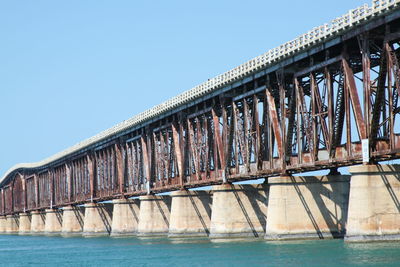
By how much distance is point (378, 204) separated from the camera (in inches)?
1854

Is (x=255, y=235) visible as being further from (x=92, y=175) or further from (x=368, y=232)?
(x=92, y=175)

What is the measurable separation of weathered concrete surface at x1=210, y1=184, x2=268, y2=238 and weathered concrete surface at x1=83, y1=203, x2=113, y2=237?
4840 centimetres

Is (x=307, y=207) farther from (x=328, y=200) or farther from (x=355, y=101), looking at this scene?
(x=355, y=101)

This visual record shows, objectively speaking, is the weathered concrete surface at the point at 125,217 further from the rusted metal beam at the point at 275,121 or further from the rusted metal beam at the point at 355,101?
the rusted metal beam at the point at 355,101

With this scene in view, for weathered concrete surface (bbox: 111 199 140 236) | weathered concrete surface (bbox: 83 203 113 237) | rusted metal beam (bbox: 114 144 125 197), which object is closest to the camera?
weathered concrete surface (bbox: 111 199 140 236)

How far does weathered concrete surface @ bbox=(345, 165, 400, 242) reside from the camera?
47.1 meters

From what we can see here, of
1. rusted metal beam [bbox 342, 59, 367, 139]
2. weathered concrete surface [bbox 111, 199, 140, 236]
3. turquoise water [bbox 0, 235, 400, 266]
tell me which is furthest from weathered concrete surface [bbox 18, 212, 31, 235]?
rusted metal beam [bbox 342, 59, 367, 139]

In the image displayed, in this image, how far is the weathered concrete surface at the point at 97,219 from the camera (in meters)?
118

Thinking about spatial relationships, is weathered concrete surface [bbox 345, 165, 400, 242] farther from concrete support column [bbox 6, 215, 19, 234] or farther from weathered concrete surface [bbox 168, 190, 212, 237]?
concrete support column [bbox 6, 215, 19, 234]

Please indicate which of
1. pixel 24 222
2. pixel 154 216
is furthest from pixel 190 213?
pixel 24 222

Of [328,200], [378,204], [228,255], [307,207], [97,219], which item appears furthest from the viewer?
[97,219]

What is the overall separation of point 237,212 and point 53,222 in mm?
80789

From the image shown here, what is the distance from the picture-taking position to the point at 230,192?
72.3m

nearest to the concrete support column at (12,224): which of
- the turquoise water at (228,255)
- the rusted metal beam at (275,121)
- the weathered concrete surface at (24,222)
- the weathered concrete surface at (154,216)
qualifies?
the weathered concrete surface at (24,222)
